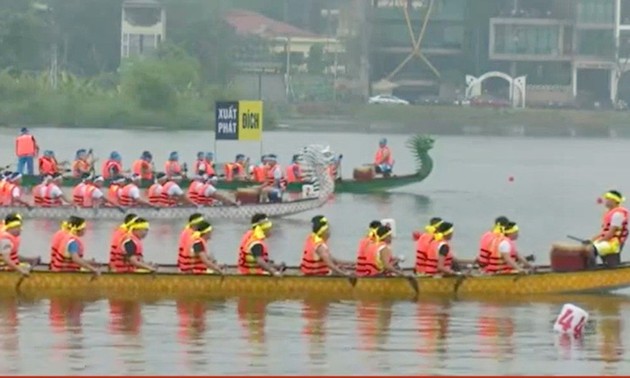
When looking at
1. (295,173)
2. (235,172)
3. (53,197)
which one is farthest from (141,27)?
(53,197)

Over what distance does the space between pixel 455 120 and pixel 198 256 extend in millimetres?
85166

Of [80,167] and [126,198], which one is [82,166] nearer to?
[80,167]

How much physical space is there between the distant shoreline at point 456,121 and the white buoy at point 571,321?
8299cm

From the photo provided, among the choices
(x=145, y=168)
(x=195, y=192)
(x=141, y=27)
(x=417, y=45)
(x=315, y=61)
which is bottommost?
(x=195, y=192)

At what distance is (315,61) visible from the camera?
120 meters

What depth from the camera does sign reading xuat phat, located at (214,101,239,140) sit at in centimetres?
5116

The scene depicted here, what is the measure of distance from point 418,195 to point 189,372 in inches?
1488

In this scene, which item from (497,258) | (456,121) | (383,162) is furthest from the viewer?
(456,121)

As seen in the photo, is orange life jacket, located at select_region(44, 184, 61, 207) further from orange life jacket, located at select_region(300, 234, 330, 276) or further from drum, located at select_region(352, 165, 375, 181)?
orange life jacket, located at select_region(300, 234, 330, 276)

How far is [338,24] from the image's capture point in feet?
399

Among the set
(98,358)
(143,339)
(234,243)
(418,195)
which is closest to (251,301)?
(143,339)

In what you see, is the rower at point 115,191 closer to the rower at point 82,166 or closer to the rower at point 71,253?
the rower at point 82,166

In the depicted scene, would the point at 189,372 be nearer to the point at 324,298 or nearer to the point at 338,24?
the point at 324,298

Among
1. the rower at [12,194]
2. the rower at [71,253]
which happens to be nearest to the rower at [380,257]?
the rower at [71,253]
